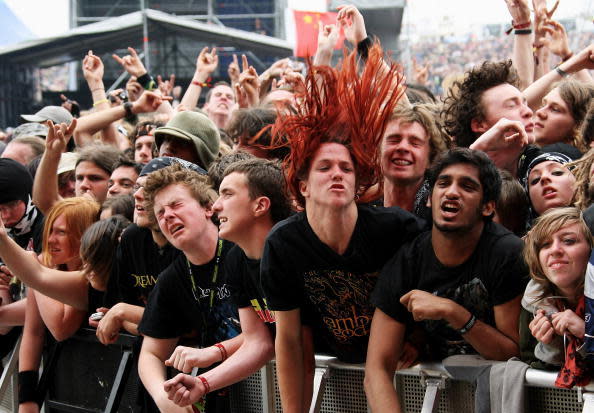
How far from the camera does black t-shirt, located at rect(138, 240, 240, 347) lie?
143 inches

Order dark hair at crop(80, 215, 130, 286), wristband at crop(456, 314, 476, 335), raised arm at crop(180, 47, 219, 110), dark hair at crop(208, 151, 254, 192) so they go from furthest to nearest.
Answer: raised arm at crop(180, 47, 219, 110) < dark hair at crop(80, 215, 130, 286) < dark hair at crop(208, 151, 254, 192) < wristband at crop(456, 314, 476, 335)

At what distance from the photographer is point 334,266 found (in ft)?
9.95

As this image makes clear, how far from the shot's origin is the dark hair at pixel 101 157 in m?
5.21

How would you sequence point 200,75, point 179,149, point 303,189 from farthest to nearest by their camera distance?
point 200,75 < point 179,149 < point 303,189

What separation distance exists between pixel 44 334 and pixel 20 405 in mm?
429

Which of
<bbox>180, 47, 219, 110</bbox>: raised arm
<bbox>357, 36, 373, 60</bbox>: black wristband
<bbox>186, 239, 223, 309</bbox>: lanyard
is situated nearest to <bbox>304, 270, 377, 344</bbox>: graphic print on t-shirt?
<bbox>186, 239, 223, 309</bbox>: lanyard

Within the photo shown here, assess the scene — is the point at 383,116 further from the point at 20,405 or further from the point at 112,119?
the point at 112,119

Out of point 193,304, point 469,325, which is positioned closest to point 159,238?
point 193,304

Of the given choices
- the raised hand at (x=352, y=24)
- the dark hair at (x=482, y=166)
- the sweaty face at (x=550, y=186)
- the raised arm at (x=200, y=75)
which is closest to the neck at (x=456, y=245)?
the dark hair at (x=482, y=166)

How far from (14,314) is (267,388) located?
2.11 meters

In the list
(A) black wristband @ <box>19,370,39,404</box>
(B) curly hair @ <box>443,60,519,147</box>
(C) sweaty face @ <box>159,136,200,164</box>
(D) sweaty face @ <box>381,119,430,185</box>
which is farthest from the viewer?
(C) sweaty face @ <box>159,136,200,164</box>

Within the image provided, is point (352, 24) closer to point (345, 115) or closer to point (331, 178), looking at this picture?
point (345, 115)

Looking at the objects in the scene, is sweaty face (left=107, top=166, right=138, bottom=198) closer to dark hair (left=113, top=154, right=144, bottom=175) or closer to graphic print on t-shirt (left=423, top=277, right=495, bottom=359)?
dark hair (left=113, top=154, right=144, bottom=175)

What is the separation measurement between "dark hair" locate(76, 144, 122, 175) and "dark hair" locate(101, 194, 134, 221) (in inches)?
26.7
